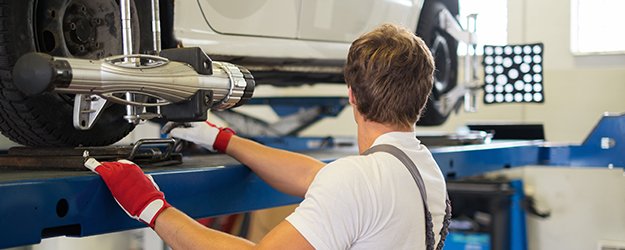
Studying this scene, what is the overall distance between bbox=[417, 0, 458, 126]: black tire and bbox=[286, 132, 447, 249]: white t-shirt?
230 cm

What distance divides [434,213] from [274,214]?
163 inches

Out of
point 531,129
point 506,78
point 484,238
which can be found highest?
point 506,78

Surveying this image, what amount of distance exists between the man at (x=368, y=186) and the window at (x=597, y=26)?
480cm

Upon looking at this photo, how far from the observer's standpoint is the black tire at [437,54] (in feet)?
13.7

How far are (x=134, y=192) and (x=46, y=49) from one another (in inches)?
23.8

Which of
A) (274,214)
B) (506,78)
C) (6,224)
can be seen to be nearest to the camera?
(6,224)

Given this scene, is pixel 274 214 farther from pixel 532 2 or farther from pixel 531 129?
pixel 532 2

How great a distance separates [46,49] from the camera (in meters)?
2.10

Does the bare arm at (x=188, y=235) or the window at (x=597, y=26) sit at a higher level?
the window at (x=597, y=26)

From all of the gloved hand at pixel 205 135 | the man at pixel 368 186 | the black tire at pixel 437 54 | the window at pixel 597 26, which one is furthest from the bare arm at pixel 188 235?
the window at pixel 597 26

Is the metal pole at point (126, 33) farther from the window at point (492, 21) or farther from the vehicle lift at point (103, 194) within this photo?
the window at point (492, 21)

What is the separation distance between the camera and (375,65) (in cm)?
186

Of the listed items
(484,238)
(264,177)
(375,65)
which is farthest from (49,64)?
(484,238)

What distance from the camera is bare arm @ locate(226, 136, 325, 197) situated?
2.29 metres
